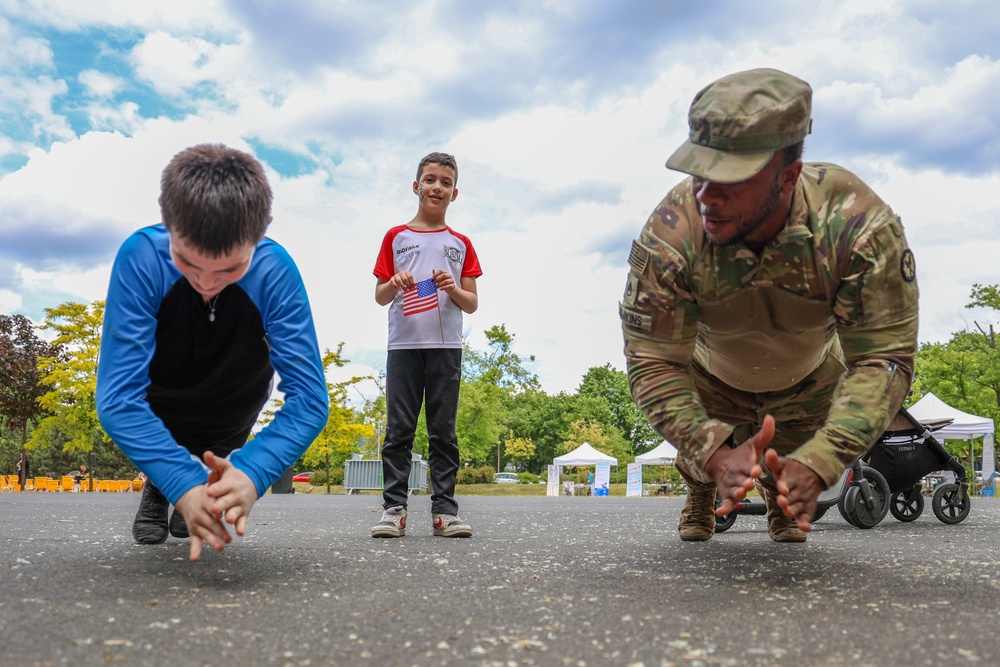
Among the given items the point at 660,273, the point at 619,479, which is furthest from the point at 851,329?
the point at 619,479

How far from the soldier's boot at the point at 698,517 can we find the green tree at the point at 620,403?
6056 cm

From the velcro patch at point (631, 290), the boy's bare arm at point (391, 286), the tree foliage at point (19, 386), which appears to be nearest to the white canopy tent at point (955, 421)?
the boy's bare arm at point (391, 286)

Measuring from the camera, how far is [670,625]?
6.78 feet

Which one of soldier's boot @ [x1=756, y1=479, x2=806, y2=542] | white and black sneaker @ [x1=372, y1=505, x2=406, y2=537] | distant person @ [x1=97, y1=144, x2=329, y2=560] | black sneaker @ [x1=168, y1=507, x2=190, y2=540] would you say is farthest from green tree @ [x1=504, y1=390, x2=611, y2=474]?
distant person @ [x1=97, y1=144, x2=329, y2=560]

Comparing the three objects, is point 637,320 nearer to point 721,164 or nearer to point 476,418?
point 721,164

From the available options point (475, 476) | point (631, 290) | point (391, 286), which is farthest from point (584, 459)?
point (631, 290)

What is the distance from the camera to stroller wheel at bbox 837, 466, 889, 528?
620cm

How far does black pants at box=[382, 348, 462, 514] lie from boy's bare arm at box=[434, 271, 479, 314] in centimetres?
27

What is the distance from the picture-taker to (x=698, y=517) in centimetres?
428

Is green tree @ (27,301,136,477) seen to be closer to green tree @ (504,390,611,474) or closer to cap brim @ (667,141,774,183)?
cap brim @ (667,141,774,183)

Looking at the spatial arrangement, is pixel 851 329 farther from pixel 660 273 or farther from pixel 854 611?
pixel 854 611

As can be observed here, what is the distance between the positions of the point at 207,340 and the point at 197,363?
14cm

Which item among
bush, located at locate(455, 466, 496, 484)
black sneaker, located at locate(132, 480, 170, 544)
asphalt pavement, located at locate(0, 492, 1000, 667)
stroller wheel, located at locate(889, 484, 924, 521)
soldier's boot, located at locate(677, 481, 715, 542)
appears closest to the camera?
asphalt pavement, located at locate(0, 492, 1000, 667)

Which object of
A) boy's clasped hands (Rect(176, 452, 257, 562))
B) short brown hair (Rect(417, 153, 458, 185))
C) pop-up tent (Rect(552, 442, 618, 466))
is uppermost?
short brown hair (Rect(417, 153, 458, 185))
